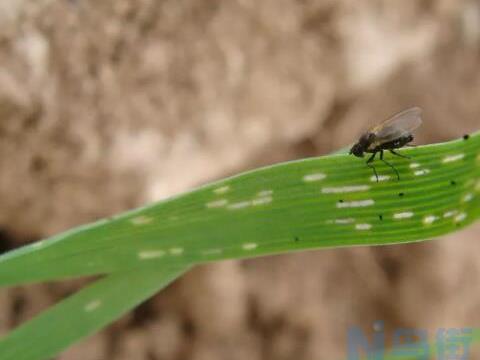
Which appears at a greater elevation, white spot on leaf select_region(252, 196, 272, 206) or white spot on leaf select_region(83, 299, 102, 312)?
white spot on leaf select_region(252, 196, 272, 206)

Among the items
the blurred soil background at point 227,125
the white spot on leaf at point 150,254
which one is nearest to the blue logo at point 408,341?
the blurred soil background at point 227,125

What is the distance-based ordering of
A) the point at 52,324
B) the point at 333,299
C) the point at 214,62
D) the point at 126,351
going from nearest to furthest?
1. the point at 52,324
2. the point at 214,62
3. the point at 126,351
4. the point at 333,299

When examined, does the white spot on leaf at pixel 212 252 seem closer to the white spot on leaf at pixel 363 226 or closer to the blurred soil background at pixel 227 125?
the white spot on leaf at pixel 363 226

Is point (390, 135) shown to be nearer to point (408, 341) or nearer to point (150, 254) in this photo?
point (150, 254)

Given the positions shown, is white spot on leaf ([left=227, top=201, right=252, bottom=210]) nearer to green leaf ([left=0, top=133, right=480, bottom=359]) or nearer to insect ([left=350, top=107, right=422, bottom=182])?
green leaf ([left=0, top=133, right=480, bottom=359])

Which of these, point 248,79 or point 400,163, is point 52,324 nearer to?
point 400,163

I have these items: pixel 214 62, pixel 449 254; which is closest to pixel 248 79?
pixel 214 62

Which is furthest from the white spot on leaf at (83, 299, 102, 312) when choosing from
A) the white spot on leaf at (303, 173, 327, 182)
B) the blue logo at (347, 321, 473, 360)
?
the blue logo at (347, 321, 473, 360)
